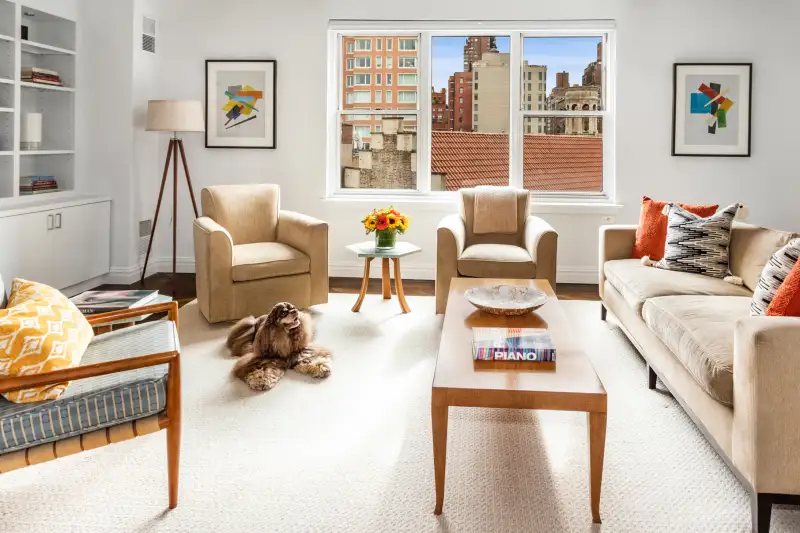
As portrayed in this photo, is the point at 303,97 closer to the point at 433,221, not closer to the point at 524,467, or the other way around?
the point at 433,221

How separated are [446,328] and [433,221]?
3.33 meters

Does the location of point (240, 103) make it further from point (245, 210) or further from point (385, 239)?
point (385, 239)

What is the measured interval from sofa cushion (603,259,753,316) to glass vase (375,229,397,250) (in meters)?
1.58

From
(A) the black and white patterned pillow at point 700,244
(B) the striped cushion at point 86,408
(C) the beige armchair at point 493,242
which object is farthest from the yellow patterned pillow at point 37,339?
(A) the black and white patterned pillow at point 700,244

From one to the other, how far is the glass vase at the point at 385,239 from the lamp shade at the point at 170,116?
1996mm

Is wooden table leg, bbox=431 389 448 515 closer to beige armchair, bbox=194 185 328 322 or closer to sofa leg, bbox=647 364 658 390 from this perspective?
sofa leg, bbox=647 364 658 390

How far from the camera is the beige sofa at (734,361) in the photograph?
2002mm

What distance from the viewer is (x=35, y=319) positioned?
2164 mm

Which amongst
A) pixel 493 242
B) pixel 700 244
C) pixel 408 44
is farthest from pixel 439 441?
pixel 408 44

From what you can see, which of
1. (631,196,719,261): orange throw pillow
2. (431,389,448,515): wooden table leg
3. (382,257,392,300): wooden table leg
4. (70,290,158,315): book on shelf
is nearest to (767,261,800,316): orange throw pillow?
(431,389,448,515): wooden table leg

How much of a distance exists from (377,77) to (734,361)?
484 cm

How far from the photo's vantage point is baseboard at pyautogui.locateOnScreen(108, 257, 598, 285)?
5930 mm

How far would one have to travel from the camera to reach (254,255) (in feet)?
Result: 15.3

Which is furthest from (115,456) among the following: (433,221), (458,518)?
(433,221)
